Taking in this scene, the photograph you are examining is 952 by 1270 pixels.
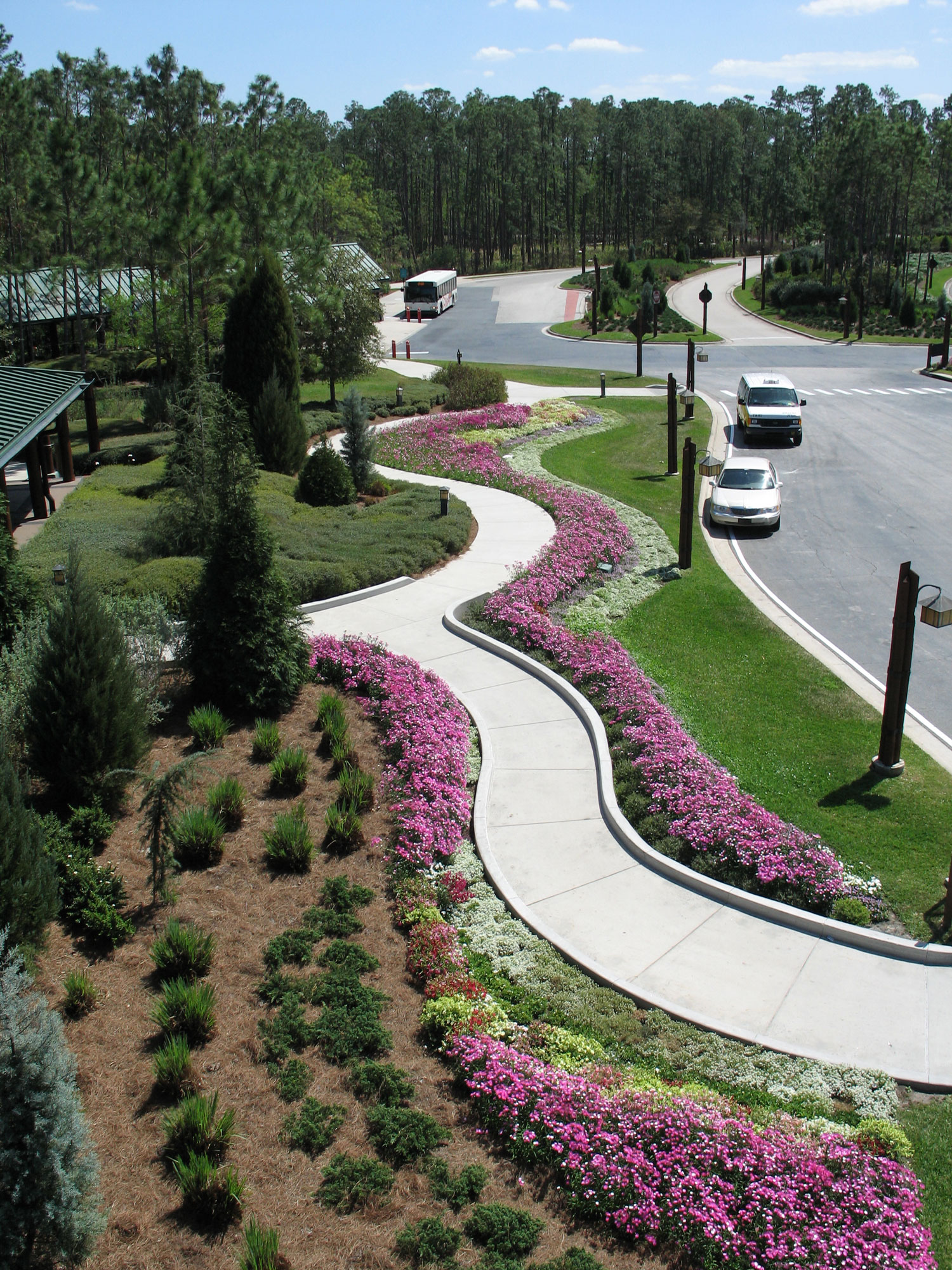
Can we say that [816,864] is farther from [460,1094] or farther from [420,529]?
[420,529]

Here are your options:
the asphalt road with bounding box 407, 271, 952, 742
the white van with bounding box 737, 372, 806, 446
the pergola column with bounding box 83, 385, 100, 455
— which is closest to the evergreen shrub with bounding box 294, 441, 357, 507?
the pergola column with bounding box 83, 385, 100, 455

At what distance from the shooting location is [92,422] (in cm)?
2509

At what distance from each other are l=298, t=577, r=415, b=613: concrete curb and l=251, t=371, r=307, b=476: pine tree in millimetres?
7103

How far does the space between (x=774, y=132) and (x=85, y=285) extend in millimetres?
109118

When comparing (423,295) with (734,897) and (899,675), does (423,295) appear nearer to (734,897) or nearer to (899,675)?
(899,675)

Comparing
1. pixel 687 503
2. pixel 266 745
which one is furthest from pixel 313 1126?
pixel 687 503

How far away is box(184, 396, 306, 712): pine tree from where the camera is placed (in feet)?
36.7

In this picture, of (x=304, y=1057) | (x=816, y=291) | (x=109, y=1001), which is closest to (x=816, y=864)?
(x=304, y=1057)

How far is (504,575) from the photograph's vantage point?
17359 millimetres

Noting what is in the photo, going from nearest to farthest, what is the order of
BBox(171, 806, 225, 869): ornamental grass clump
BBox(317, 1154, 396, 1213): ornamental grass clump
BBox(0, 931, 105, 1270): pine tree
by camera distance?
1. BBox(0, 931, 105, 1270): pine tree
2. BBox(317, 1154, 396, 1213): ornamental grass clump
3. BBox(171, 806, 225, 869): ornamental grass clump

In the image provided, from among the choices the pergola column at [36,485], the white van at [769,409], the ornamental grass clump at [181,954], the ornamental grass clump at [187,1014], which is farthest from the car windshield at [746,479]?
the ornamental grass clump at [187,1014]

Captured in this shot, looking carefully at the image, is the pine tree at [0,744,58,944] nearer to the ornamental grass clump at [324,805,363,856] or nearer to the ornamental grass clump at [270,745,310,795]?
the ornamental grass clump at [324,805,363,856]

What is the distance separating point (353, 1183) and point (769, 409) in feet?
91.0

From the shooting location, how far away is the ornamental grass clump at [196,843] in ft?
27.9
